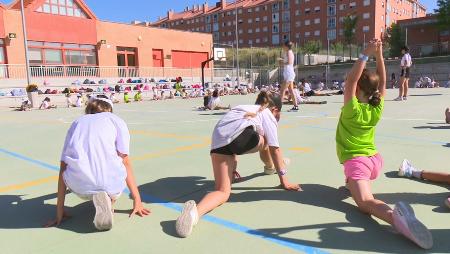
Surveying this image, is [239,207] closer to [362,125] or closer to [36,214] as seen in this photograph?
[362,125]

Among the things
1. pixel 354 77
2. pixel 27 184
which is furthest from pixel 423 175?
pixel 27 184

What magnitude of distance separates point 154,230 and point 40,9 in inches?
1277

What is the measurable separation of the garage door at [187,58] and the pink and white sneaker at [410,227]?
3910cm

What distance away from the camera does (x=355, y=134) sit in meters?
3.26

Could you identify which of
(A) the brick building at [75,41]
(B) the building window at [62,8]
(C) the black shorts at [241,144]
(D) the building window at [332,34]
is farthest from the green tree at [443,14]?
(C) the black shorts at [241,144]

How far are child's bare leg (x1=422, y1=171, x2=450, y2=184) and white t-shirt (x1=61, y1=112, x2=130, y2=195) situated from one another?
2785 mm

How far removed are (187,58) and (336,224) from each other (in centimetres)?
4020

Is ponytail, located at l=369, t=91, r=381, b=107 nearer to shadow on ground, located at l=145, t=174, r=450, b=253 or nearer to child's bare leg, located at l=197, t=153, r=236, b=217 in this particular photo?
shadow on ground, located at l=145, t=174, r=450, b=253

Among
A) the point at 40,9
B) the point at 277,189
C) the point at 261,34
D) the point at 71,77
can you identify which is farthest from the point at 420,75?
the point at 261,34

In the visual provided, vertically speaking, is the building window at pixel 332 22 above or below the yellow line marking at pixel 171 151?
above

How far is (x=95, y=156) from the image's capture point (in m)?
2.99

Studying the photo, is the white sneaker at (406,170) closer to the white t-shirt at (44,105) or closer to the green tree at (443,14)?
the white t-shirt at (44,105)

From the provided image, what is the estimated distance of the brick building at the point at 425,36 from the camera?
164 ft

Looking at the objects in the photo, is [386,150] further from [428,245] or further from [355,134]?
[428,245]
